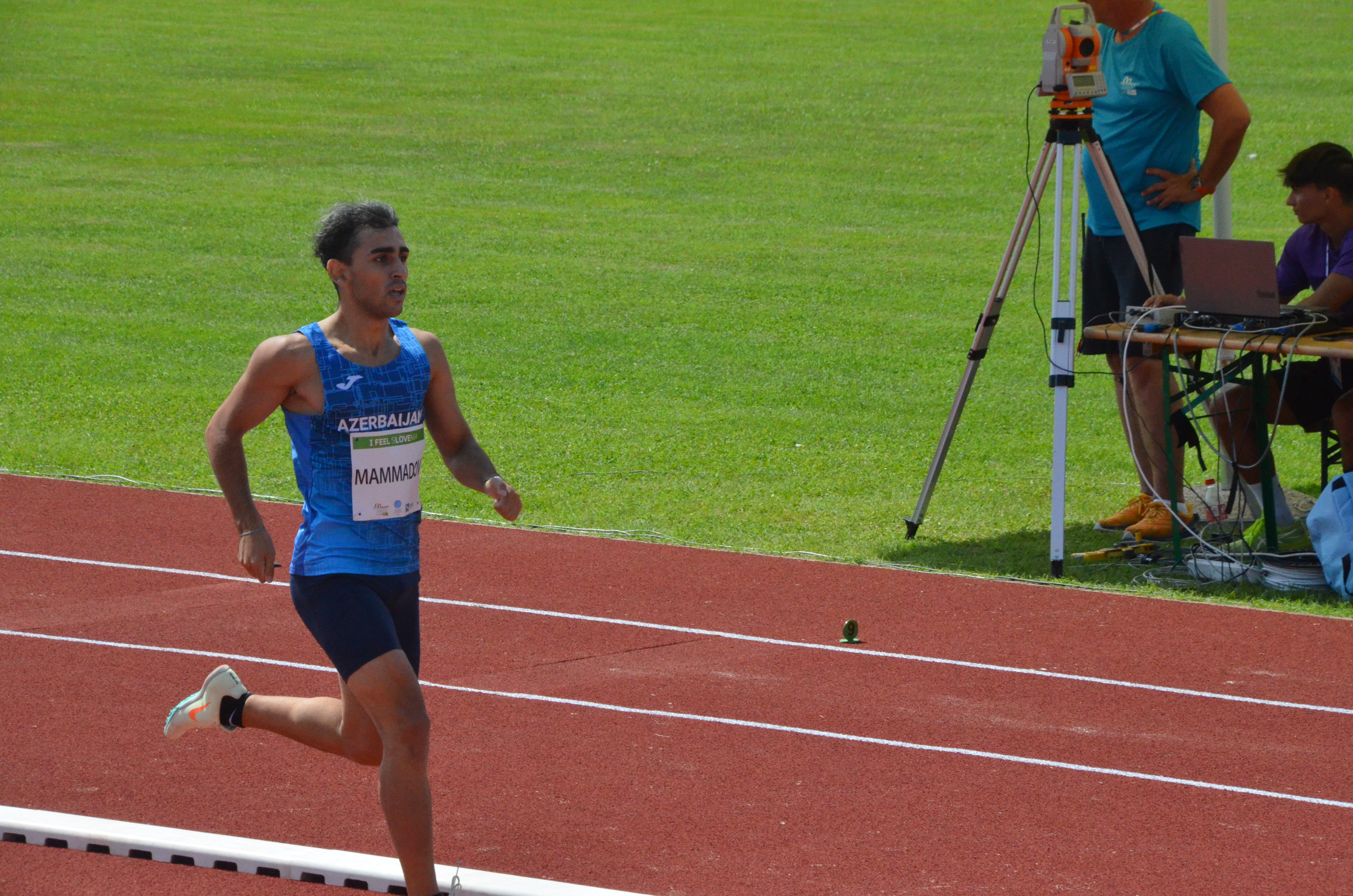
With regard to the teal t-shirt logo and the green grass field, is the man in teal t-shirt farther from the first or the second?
the green grass field

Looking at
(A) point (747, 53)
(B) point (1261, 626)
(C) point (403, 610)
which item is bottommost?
(B) point (1261, 626)

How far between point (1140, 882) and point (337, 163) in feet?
67.9

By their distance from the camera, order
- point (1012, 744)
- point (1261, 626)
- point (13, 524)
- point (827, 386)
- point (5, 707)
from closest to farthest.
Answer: point (1012, 744)
point (5, 707)
point (1261, 626)
point (13, 524)
point (827, 386)

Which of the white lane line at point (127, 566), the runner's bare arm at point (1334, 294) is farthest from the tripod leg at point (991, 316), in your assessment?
the white lane line at point (127, 566)

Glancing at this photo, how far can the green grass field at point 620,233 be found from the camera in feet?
37.2

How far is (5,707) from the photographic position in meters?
6.63

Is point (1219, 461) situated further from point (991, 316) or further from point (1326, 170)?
point (1326, 170)

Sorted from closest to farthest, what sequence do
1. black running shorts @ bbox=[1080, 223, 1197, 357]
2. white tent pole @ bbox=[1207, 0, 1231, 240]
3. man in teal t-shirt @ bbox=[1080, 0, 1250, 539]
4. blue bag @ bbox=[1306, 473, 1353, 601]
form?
blue bag @ bbox=[1306, 473, 1353, 601]
man in teal t-shirt @ bbox=[1080, 0, 1250, 539]
black running shorts @ bbox=[1080, 223, 1197, 357]
white tent pole @ bbox=[1207, 0, 1231, 240]

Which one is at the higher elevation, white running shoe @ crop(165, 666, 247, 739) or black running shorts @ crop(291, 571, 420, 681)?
black running shorts @ crop(291, 571, 420, 681)

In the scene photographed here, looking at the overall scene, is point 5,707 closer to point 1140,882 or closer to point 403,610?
point 403,610

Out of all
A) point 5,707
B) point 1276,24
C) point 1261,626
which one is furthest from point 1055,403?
point 1276,24

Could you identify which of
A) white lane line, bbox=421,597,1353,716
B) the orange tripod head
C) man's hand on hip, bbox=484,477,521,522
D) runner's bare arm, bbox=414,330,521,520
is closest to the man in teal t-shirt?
the orange tripod head

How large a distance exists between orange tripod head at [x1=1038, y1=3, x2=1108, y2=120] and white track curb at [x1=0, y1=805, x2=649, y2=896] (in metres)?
4.99

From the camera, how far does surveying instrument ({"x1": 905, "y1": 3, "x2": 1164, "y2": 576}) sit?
8.02 meters
